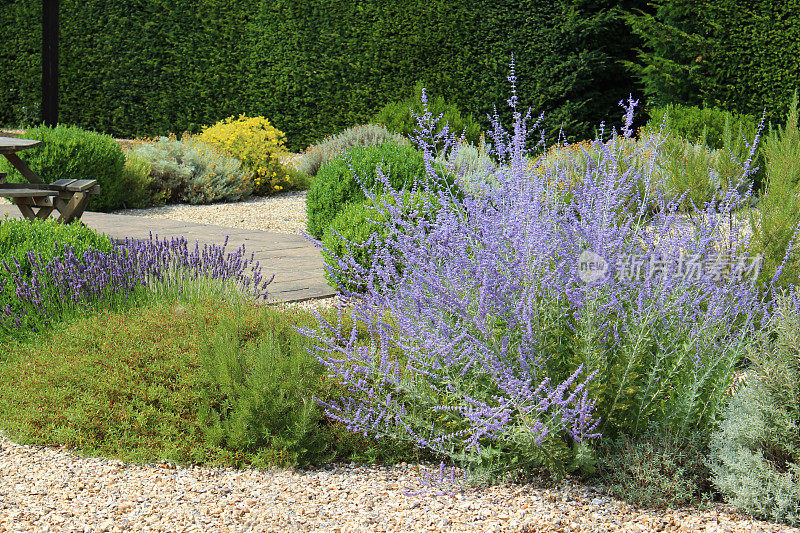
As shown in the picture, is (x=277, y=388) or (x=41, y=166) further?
(x=41, y=166)

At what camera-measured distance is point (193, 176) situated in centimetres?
999

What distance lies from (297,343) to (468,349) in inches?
38.4

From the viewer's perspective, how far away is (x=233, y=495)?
8.36ft

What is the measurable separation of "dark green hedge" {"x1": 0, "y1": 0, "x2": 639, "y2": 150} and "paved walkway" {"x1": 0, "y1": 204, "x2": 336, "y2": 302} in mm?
4976

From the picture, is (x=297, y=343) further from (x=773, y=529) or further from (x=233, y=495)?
(x=773, y=529)

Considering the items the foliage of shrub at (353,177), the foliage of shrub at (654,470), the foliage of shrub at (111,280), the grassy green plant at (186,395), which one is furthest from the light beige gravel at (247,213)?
the foliage of shrub at (654,470)

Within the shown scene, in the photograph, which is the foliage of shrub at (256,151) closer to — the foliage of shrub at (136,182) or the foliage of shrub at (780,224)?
the foliage of shrub at (136,182)

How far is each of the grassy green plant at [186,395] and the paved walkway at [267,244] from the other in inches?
60.4

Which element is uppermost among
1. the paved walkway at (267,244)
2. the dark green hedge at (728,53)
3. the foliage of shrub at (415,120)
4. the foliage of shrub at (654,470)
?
the dark green hedge at (728,53)

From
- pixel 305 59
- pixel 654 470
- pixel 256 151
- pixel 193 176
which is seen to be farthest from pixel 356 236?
pixel 305 59

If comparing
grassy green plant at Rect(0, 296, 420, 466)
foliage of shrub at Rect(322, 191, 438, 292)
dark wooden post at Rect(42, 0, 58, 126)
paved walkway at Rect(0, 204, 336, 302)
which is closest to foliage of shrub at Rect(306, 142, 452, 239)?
paved walkway at Rect(0, 204, 336, 302)

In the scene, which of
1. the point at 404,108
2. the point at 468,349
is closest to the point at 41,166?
the point at 404,108

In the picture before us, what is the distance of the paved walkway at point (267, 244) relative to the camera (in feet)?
17.5

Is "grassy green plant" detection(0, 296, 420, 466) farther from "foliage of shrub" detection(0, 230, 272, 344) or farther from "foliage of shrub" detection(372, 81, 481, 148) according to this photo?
"foliage of shrub" detection(372, 81, 481, 148)
